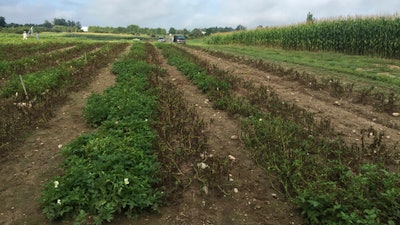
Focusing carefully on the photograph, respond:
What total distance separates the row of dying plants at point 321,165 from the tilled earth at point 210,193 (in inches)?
8.1

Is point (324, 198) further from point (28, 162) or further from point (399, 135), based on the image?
point (28, 162)

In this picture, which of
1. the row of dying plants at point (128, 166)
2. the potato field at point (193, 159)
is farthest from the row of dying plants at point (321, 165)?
the row of dying plants at point (128, 166)

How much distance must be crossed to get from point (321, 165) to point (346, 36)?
20.2 metres

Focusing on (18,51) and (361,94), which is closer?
(361,94)

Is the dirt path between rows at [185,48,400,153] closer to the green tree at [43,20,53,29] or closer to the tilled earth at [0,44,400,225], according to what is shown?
the tilled earth at [0,44,400,225]

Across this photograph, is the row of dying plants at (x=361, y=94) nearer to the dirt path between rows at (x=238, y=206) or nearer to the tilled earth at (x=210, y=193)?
the tilled earth at (x=210, y=193)

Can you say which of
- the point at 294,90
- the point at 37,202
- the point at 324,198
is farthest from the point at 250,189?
the point at 294,90

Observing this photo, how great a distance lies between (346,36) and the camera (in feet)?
70.0

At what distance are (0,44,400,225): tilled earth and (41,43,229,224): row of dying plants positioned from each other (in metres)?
0.18

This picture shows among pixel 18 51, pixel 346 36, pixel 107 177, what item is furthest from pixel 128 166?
pixel 346 36

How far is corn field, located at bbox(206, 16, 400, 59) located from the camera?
727 inches

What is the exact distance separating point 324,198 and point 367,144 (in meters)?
2.42

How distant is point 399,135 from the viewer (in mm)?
5457

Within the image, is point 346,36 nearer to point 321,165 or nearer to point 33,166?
point 321,165
